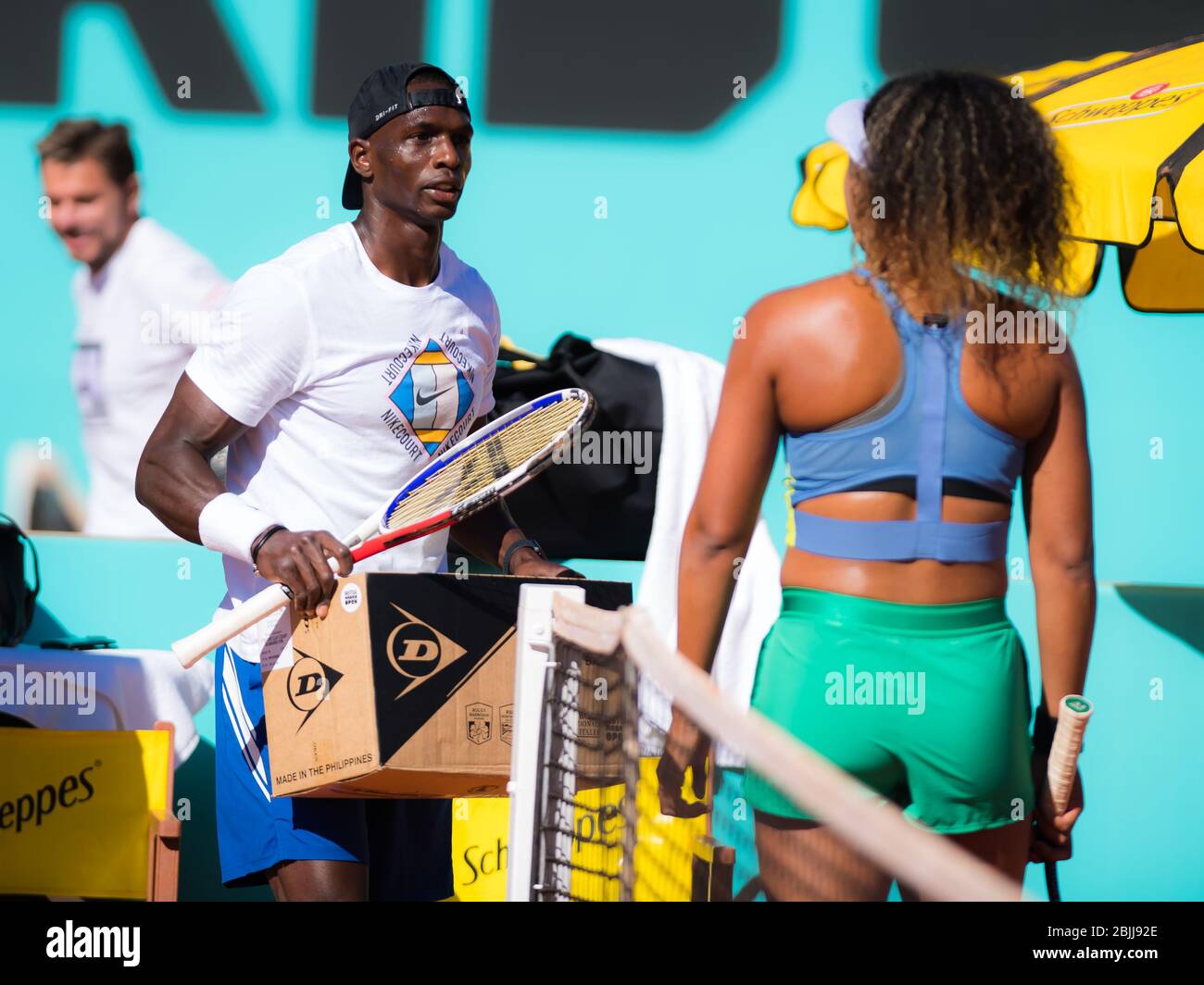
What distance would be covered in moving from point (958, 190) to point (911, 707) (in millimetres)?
860

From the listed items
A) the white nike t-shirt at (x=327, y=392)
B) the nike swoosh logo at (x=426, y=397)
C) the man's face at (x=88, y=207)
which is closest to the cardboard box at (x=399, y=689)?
the white nike t-shirt at (x=327, y=392)

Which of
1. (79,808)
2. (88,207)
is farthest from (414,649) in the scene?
(88,207)

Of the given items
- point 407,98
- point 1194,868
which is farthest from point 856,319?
point 1194,868

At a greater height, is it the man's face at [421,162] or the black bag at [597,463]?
the man's face at [421,162]

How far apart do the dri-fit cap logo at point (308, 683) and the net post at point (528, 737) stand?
1.39 ft

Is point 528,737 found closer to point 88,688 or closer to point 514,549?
point 514,549

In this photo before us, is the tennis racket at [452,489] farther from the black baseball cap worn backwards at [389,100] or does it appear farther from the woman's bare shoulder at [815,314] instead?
the black baseball cap worn backwards at [389,100]

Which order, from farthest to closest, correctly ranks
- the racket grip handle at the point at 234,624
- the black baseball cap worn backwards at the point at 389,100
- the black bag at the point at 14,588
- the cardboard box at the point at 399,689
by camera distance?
the black bag at the point at 14,588
the black baseball cap worn backwards at the point at 389,100
the racket grip handle at the point at 234,624
the cardboard box at the point at 399,689

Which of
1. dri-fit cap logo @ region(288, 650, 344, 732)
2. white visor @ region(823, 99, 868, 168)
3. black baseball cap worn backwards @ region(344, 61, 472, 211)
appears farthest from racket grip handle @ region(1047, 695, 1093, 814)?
black baseball cap worn backwards @ region(344, 61, 472, 211)

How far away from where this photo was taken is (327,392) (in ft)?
9.97

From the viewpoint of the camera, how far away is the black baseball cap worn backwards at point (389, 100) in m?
3.28

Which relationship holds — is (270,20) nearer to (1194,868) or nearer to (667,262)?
(667,262)

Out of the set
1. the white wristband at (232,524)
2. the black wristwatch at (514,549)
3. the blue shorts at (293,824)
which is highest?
the white wristband at (232,524)
